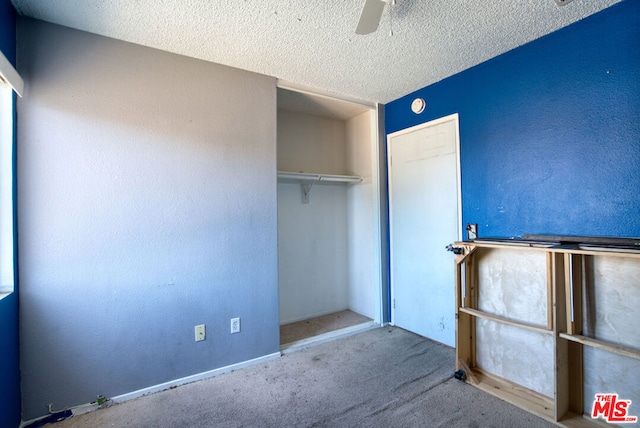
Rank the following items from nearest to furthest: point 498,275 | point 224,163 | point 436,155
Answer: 1. point 498,275
2. point 224,163
3. point 436,155

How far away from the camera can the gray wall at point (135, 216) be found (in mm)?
1764

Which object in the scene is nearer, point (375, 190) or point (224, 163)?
point (224, 163)

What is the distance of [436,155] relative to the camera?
2.75 m

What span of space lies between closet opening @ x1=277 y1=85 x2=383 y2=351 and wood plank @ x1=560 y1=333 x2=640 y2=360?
66.9 inches

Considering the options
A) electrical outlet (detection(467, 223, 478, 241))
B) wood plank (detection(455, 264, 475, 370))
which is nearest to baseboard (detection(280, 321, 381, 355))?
wood plank (detection(455, 264, 475, 370))

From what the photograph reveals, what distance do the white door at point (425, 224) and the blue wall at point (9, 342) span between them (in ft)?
9.32

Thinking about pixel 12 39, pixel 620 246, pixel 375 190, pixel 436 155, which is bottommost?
pixel 620 246

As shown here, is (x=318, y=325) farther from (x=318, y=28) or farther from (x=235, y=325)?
(x=318, y=28)

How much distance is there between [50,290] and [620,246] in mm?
3085

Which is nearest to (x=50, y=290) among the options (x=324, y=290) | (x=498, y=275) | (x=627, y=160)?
(x=324, y=290)

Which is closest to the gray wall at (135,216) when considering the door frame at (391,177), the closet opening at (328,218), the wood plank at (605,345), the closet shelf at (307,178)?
the closet shelf at (307,178)

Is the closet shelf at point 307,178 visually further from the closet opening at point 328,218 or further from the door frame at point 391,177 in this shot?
the door frame at point 391,177

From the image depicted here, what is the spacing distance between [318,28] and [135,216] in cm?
167

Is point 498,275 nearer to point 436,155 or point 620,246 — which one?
point 620,246
